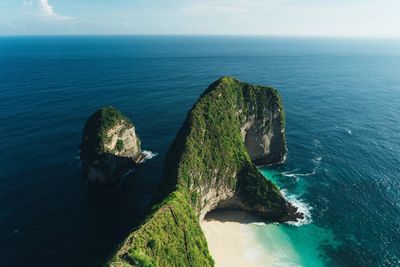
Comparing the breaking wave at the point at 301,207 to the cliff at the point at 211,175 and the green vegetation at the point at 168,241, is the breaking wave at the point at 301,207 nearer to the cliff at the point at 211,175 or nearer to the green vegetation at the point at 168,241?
the cliff at the point at 211,175

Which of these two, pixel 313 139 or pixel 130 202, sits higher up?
pixel 313 139

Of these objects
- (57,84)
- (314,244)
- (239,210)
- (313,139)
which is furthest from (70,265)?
(57,84)

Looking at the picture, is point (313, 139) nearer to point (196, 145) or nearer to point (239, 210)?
point (239, 210)

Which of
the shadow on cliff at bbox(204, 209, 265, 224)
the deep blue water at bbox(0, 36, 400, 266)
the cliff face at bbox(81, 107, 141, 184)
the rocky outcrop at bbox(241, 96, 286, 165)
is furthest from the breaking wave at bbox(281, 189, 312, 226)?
the cliff face at bbox(81, 107, 141, 184)

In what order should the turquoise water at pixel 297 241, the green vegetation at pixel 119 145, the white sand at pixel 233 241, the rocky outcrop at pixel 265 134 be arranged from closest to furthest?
the white sand at pixel 233 241 → the turquoise water at pixel 297 241 → the green vegetation at pixel 119 145 → the rocky outcrop at pixel 265 134

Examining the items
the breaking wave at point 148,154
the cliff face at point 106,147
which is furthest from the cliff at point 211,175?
the breaking wave at point 148,154

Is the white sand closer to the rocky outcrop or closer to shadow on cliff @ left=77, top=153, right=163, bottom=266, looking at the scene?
shadow on cliff @ left=77, top=153, right=163, bottom=266

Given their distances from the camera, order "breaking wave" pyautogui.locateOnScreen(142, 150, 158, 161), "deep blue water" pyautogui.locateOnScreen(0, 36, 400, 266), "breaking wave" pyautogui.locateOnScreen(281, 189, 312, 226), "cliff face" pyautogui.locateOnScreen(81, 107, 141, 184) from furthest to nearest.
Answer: "breaking wave" pyautogui.locateOnScreen(142, 150, 158, 161) → "cliff face" pyautogui.locateOnScreen(81, 107, 141, 184) → "breaking wave" pyautogui.locateOnScreen(281, 189, 312, 226) → "deep blue water" pyautogui.locateOnScreen(0, 36, 400, 266)
